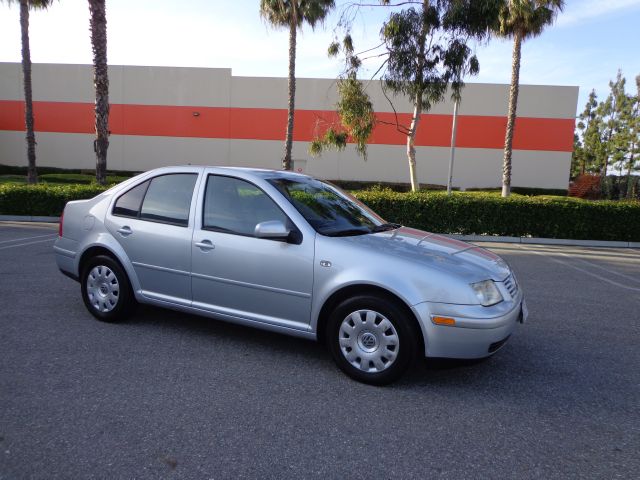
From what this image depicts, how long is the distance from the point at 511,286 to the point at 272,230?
1.88 m

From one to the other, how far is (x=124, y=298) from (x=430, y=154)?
24962 millimetres

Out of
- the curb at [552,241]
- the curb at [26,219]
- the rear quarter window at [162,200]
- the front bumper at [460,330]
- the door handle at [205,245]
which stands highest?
the rear quarter window at [162,200]

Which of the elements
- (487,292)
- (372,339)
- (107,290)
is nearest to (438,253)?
(487,292)

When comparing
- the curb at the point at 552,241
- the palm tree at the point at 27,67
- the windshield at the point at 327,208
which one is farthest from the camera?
the palm tree at the point at 27,67

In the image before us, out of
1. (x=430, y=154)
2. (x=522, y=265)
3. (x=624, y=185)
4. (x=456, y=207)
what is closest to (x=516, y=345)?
(x=522, y=265)

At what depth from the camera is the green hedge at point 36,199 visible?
577 inches

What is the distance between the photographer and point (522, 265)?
9227mm

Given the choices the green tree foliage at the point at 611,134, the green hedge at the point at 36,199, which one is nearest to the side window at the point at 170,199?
the green hedge at the point at 36,199

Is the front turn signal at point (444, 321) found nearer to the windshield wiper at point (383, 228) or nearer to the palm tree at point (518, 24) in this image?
the windshield wiper at point (383, 228)

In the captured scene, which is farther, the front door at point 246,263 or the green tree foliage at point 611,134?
the green tree foliage at point 611,134

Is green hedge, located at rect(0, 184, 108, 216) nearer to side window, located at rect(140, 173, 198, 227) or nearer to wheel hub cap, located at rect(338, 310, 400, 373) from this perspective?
side window, located at rect(140, 173, 198, 227)

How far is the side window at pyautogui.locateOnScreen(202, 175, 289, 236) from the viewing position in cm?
405

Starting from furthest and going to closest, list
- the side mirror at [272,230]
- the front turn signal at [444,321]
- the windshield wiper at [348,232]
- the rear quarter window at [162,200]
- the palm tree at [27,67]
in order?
the palm tree at [27,67] < the rear quarter window at [162,200] < the windshield wiper at [348,232] < the side mirror at [272,230] < the front turn signal at [444,321]

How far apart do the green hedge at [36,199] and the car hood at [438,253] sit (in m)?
12.8
